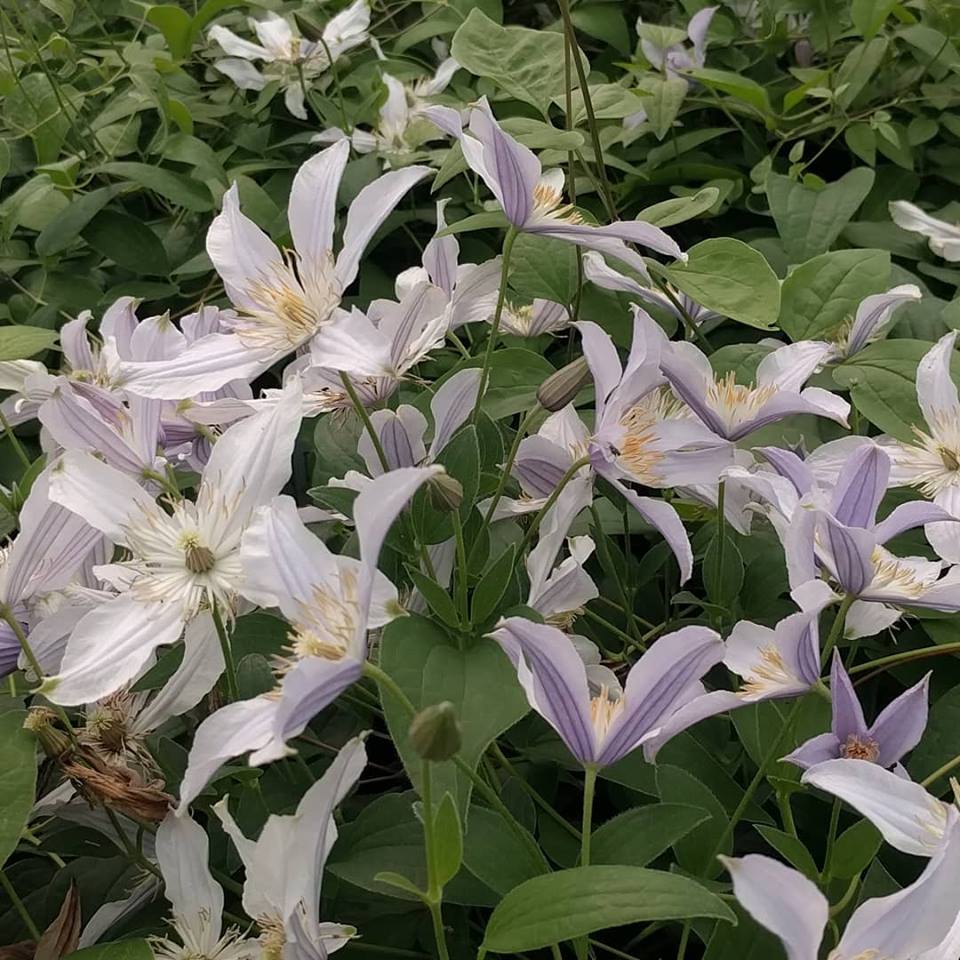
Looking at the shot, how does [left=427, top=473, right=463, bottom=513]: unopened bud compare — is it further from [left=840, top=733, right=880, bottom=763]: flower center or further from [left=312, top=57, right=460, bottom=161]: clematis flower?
[left=312, top=57, right=460, bottom=161]: clematis flower

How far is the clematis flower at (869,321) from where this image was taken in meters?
0.61

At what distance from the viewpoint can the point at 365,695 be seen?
1.64ft

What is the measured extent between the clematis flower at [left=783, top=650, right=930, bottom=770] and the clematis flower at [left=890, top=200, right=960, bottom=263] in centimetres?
53

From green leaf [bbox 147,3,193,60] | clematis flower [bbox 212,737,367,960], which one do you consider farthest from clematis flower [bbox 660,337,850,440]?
green leaf [bbox 147,3,193,60]

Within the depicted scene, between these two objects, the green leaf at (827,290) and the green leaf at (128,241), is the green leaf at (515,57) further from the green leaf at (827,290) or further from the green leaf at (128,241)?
the green leaf at (128,241)

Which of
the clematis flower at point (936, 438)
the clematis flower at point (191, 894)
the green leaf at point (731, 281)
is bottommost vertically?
the clematis flower at point (191, 894)

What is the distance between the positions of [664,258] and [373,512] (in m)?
0.44

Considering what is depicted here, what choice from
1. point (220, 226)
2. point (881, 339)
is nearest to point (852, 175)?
point (881, 339)

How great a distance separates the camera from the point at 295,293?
50 centimetres

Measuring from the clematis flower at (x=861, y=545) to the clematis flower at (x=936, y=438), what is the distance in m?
0.09

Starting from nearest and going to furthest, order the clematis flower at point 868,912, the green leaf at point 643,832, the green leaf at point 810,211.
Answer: the clematis flower at point 868,912 < the green leaf at point 643,832 < the green leaf at point 810,211

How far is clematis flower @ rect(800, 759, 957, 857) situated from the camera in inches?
14.8

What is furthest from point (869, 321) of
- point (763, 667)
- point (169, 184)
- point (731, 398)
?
point (169, 184)

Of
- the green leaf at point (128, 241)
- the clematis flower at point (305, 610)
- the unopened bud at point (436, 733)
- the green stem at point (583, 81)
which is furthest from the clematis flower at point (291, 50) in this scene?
the unopened bud at point (436, 733)
